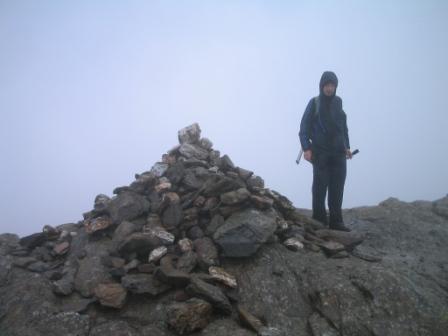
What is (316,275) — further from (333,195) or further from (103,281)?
(103,281)

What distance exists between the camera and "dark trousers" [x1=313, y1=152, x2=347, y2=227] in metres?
8.87

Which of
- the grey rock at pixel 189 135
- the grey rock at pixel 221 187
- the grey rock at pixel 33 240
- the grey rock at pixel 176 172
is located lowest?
the grey rock at pixel 33 240

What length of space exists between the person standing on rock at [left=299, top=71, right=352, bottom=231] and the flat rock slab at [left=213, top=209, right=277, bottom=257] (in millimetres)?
2724

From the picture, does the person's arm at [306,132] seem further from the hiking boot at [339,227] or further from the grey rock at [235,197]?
the grey rock at [235,197]

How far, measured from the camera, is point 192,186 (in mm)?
7984

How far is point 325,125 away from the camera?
888 centimetres

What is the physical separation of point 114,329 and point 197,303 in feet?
4.43

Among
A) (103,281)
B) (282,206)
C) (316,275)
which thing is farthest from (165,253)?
(282,206)

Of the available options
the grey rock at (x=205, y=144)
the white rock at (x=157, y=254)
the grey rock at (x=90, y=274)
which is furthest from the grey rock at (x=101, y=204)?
the grey rock at (x=205, y=144)

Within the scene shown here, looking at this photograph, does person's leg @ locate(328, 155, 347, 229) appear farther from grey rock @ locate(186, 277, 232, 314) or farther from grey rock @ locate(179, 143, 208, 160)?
grey rock @ locate(186, 277, 232, 314)

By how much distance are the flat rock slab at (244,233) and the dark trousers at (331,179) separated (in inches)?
102

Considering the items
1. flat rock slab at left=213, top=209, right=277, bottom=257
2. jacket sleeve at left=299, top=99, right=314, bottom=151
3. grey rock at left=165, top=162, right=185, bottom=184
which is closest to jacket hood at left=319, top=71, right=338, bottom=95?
jacket sleeve at left=299, top=99, right=314, bottom=151

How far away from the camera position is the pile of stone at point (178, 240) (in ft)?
17.9

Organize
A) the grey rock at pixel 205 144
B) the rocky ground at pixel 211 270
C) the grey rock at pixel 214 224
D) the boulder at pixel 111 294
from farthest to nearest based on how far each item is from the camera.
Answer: the grey rock at pixel 205 144
the grey rock at pixel 214 224
the boulder at pixel 111 294
the rocky ground at pixel 211 270
